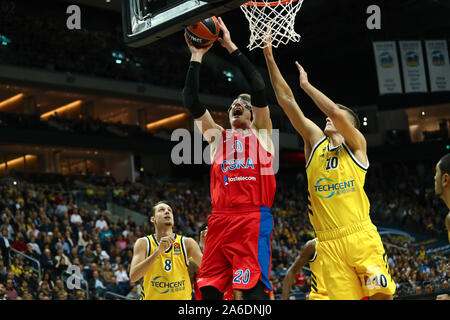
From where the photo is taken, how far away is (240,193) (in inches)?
198

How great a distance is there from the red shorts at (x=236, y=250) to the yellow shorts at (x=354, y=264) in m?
0.49

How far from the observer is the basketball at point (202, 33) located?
17.4ft

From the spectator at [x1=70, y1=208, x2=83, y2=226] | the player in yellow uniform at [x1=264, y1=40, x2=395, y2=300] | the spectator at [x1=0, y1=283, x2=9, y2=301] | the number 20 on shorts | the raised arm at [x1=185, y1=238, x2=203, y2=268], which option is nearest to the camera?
the number 20 on shorts

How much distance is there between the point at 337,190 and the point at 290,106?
84cm

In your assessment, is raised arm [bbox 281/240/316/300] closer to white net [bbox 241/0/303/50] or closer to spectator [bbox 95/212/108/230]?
white net [bbox 241/0/303/50]

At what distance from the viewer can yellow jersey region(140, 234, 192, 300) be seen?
651 cm

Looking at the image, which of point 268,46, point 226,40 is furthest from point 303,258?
point 226,40

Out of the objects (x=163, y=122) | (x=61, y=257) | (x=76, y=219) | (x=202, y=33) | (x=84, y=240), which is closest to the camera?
(x=202, y=33)

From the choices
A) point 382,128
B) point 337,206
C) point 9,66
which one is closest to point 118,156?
point 9,66

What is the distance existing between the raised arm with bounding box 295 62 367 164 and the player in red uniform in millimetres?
406

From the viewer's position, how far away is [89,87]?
26875 mm

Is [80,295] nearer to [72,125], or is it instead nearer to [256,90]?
[256,90]

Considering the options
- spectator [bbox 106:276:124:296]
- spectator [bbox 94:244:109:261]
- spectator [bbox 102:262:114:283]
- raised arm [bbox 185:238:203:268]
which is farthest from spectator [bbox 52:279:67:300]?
raised arm [bbox 185:238:203:268]

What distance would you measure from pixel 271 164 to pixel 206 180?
2460 cm
